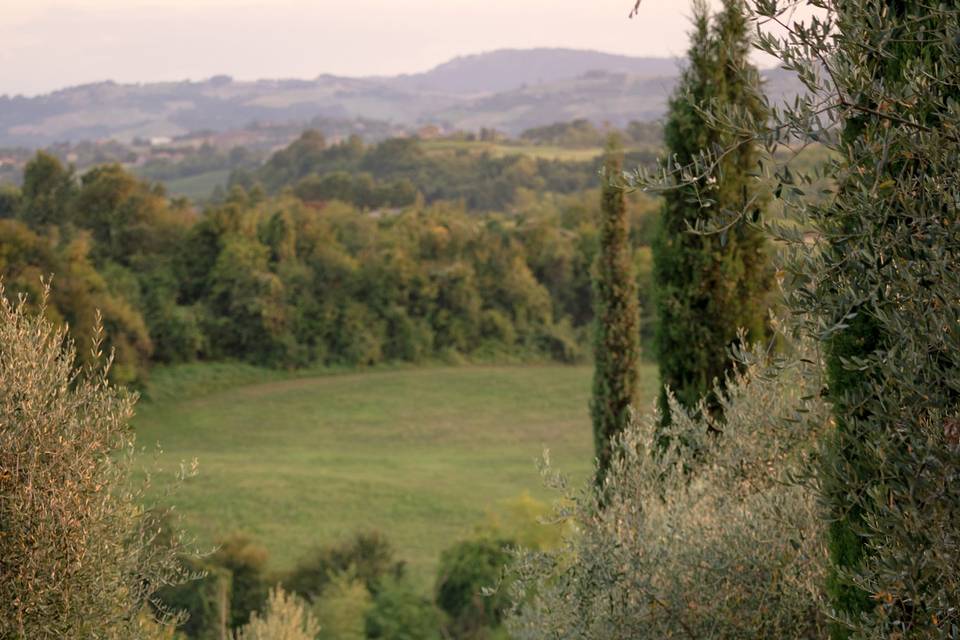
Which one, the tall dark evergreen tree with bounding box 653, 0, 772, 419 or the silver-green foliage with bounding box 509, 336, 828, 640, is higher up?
the tall dark evergreen tree with bounding box 653, 0, 772, 419

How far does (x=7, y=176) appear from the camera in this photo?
69.4 meters

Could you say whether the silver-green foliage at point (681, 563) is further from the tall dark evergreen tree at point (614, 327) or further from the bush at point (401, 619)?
the bush at point (401, 619)

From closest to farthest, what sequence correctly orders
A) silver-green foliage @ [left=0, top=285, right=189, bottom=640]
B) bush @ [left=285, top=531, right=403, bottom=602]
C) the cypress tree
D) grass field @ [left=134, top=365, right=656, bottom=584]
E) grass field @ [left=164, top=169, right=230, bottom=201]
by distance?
the cypress tree
silver-green foliage @ [left=0, top=285, right=189, bottom=640]
bush @ [left=285, top=531, right=403, bottom=602]
grass field @ [left=134, top=365, right=656, bottom=584]
grass field @ [left=164, top=169, right=230, bottom=201]

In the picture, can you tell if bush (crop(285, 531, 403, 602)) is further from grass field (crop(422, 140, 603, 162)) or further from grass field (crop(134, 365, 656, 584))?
grass field (crop(422, 140, 603, 162))

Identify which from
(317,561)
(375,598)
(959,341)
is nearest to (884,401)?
(959,341)

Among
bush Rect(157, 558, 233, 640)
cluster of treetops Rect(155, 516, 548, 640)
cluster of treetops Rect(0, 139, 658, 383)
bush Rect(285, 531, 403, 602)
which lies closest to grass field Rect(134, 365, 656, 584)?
cluster of treetops Rect(0, 139, 658, 383)

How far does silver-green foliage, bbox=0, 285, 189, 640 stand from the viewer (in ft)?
18.1

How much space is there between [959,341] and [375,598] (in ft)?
53.9

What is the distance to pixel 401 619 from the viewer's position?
57.5 ft

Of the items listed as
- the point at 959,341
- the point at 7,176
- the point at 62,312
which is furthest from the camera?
the point at 7,176

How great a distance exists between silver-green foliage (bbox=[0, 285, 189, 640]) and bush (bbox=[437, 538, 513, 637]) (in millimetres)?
12588

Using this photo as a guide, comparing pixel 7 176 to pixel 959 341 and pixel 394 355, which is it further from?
pixel 959 341

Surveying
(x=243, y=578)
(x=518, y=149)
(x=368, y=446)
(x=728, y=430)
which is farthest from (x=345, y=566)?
(x=518, y=149)

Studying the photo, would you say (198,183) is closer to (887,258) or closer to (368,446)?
(368,446)
